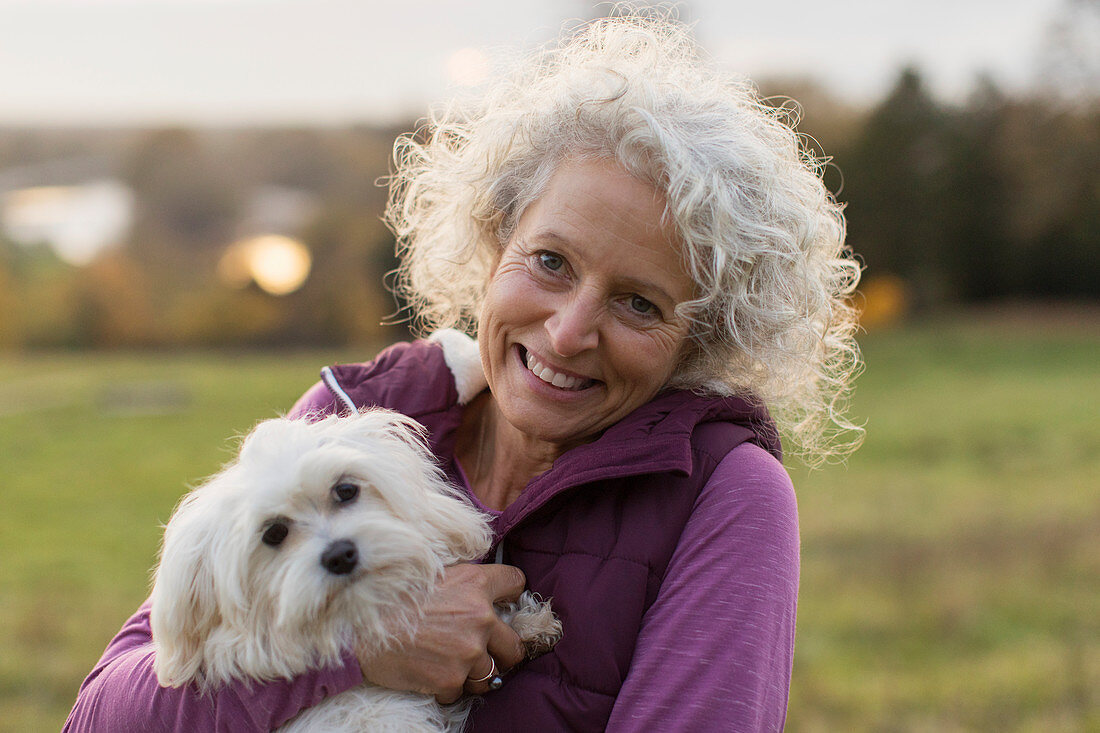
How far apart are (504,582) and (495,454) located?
21.4 inches

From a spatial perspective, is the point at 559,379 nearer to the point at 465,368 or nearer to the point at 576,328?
the point at 576,328

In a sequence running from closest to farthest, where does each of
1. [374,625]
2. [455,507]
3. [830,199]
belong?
[374,625] → [455,507] → [830,199]

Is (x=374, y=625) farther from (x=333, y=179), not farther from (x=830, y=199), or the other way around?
(x=333, y=179)

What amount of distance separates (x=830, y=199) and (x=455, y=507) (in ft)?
4.17

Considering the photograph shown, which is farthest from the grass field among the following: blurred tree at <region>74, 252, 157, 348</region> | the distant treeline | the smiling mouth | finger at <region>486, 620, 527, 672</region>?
the distant treeline

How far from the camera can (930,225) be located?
26672mm

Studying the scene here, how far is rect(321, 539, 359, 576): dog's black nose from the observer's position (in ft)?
6.01

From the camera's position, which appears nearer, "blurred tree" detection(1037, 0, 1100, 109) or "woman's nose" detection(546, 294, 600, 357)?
"woman's nose" detection(546, 294, 600, 357)

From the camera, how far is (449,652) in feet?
6.07

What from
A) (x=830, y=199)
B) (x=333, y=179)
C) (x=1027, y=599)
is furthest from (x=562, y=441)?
(x=333, y=179)

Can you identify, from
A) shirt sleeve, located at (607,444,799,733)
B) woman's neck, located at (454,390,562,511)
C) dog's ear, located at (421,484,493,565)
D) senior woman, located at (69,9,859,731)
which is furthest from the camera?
woman's neck, located at (454,390,562,511)

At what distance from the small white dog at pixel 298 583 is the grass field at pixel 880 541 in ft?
4.71

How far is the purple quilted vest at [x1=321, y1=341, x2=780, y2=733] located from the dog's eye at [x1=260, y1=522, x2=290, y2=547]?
471mm

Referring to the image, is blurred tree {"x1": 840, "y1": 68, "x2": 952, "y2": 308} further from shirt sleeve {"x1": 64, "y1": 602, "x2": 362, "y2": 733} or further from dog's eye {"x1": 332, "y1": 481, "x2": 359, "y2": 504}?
shirt sleeve {"x1": 64, "y1": 602, "x2": 362, "y2": 733}
